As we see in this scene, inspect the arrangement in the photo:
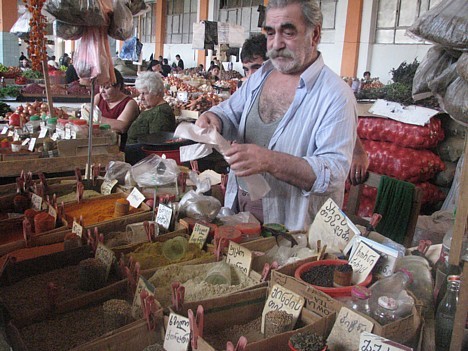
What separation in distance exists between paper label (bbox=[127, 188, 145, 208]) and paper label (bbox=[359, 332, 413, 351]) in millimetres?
1282

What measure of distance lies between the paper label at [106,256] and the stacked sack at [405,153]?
3310 mm

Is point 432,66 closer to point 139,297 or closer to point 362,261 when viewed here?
point 362,261

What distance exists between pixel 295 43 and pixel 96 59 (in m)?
1.15

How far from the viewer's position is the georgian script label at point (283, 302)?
3.74 ft

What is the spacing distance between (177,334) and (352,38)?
12293 millimetres

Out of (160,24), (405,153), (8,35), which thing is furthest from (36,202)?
(160,24)

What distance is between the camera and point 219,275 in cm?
139

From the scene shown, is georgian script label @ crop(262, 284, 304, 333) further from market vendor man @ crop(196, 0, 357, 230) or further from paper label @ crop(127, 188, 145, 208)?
paper label @ crop(127, 188, 145, 208)

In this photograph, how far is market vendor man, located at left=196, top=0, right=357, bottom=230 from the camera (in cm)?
166

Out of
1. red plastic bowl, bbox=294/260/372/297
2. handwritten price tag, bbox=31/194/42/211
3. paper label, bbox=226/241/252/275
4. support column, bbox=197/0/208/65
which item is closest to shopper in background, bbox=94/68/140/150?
handwritten price tag, bbox=31/194/42/211

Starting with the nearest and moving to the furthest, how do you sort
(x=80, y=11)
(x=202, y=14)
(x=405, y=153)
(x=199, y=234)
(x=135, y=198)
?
(x=199, y=234) < (x=135, y=198) < (x=80, y=11) < (x=405, y=153) < (x=202, y=14)

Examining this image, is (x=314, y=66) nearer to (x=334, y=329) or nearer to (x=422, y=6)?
(x=334, y=329)

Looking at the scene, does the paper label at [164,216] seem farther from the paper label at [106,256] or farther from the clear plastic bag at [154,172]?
the clear plastic bag at [154,172]

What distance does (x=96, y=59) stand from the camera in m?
2.46
